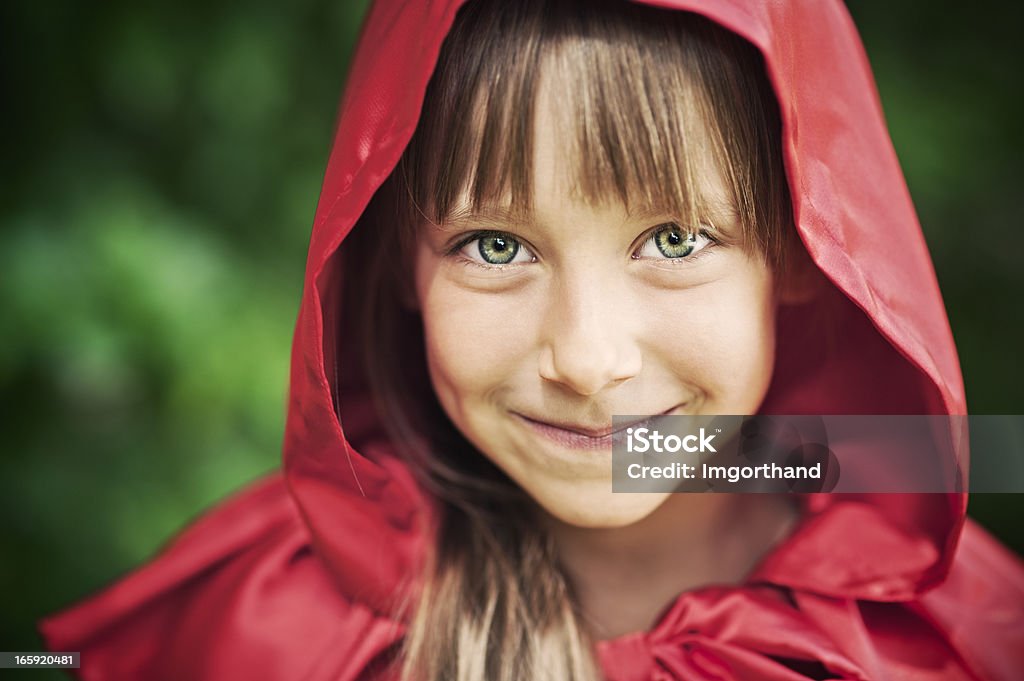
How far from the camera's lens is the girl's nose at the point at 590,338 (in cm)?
79

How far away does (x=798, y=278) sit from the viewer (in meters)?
0.94

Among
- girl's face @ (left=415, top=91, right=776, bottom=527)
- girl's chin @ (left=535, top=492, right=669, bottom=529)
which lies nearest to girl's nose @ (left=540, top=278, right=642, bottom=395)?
girl's face @ (left=415, top=91, right=776, bottom=527)

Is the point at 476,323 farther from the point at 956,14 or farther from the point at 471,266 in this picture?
the point at 956,14

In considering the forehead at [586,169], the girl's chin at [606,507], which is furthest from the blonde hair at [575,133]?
the girl's chin at [606,507]

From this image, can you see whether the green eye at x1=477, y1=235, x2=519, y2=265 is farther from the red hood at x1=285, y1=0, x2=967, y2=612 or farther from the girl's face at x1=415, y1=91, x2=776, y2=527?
the red hood at x1=285, y1=0, x2=967, y2=612

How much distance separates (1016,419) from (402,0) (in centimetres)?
126

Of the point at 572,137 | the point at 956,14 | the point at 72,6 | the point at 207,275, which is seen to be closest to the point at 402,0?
the point at 572,137

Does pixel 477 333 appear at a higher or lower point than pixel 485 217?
lower

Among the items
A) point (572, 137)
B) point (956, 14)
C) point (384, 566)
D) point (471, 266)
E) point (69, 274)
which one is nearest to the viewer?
point (572, 137)

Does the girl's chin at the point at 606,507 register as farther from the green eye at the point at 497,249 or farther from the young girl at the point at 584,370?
the green eye at the point at 497,249

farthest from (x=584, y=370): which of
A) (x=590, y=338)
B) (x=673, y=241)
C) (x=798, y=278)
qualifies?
(x=798, y=278)

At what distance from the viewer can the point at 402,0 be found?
0.88m

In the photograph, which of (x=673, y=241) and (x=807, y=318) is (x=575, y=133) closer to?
(x=673, y=241)

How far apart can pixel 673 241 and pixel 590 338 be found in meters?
0.11
